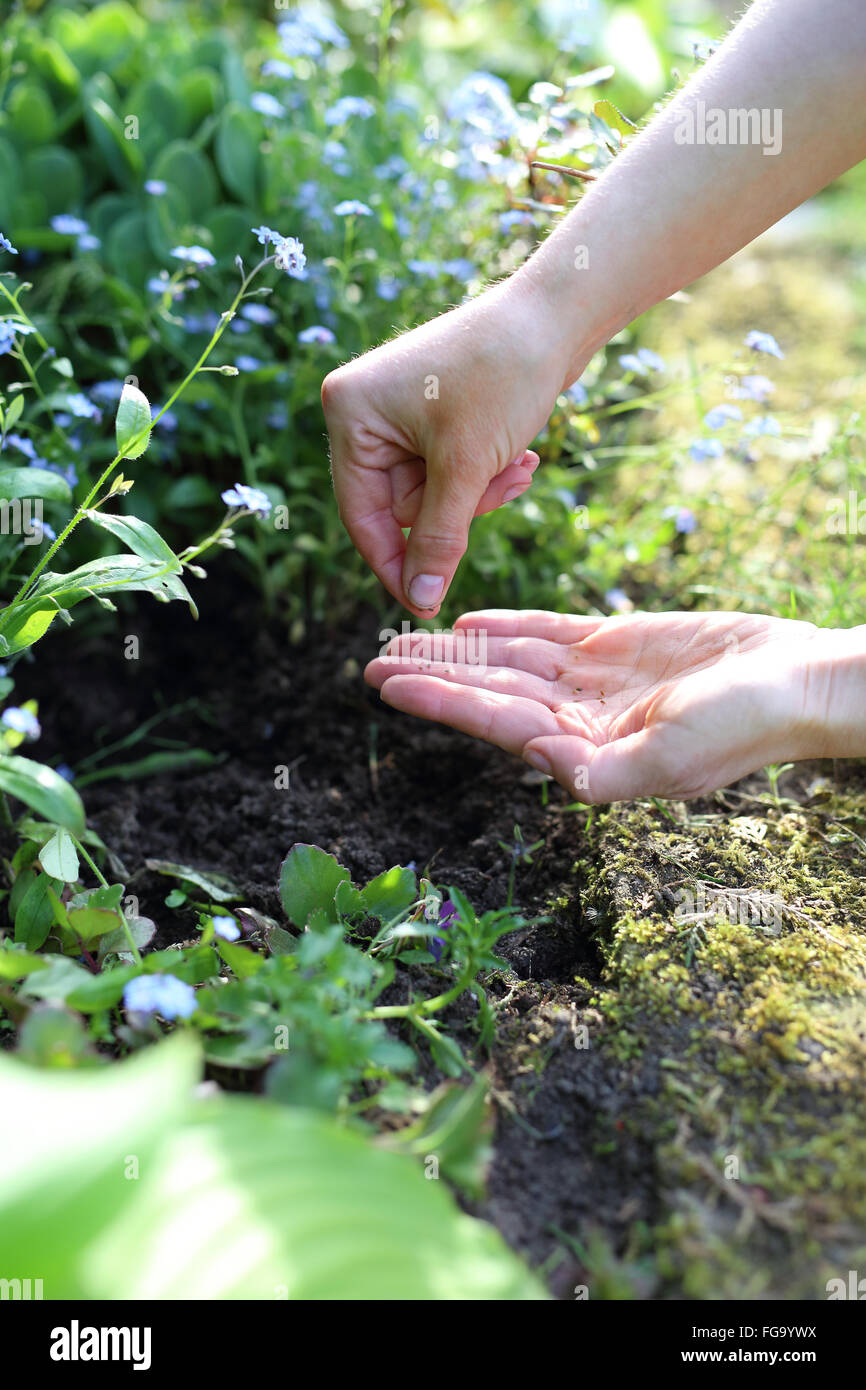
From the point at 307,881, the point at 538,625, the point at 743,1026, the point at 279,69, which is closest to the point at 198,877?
the point at 307,881

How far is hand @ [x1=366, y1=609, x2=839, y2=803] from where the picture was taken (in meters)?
1.38

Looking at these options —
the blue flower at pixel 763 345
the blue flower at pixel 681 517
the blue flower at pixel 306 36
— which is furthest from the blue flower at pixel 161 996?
the blue flower at pixel 306 36

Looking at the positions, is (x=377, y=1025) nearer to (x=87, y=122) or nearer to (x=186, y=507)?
(x=186, y=507)

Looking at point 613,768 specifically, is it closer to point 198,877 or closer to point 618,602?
point 198,877

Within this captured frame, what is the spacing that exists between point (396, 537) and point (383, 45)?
1277 mm

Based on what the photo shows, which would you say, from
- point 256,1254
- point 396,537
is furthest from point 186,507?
point 256,1254

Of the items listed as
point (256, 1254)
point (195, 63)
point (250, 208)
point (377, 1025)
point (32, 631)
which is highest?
point (195, 63)

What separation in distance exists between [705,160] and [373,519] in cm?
76

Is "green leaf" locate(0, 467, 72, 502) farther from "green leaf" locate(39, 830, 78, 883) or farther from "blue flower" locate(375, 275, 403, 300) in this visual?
"blue flower" locate(375, 275, 403, 300)

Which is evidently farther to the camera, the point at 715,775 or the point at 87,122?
the point at 87,122

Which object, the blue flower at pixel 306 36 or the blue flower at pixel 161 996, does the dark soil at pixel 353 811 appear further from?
the blue flower at pixel 306 36

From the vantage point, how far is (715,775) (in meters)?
1.40
